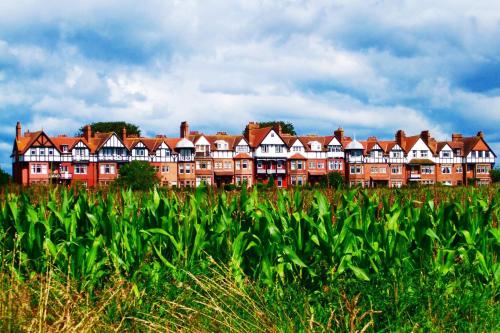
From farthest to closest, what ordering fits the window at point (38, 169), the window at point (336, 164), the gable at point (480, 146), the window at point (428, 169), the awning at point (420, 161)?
the gable at point (480, 146) → the window at point (428, 169) → the awning at point (420, 161) → the window at point (336, 164) → the window at point (38, 169)

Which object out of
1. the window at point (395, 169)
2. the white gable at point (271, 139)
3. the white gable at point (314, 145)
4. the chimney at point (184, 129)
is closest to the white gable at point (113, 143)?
the chimney at point (184, 129)

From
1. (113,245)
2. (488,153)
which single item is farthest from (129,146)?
(113,245)

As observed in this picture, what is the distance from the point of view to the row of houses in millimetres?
80500

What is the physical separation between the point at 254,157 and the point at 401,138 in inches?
873

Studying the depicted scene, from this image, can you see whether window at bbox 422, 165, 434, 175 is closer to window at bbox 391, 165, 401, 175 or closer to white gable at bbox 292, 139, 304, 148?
window at bbox 391, 165, 401, 175

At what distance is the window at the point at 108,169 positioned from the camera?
3194 inches

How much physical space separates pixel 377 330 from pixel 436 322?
66 centimetres

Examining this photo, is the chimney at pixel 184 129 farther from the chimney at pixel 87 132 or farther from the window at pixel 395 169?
the window at pixel 395 169

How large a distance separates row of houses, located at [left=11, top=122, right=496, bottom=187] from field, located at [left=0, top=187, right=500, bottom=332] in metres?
68.2

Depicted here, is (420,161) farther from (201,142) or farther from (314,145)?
(201,142)

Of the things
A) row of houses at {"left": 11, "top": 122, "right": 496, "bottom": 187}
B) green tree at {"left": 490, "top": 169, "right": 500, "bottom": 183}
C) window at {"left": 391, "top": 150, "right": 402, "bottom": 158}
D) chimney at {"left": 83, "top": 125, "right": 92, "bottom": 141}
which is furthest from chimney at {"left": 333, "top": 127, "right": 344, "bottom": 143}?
chimney at {"left": 83, "top": 125, "right": 92, "bottom": 141}

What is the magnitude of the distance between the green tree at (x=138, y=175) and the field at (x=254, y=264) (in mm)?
58183

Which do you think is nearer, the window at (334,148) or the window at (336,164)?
the window at (336,164)

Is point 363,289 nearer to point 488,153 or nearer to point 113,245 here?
point 113,245
